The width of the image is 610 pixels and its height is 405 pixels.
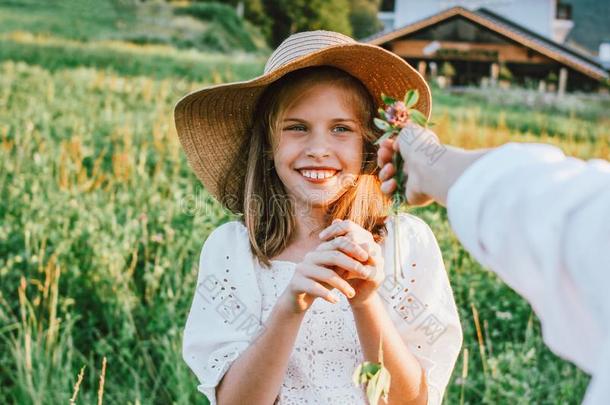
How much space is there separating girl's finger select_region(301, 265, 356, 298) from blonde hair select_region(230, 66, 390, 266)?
440 millimetres

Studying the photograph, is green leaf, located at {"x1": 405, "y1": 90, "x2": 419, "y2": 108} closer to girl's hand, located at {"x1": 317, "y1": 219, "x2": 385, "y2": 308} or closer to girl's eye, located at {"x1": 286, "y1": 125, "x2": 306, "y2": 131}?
girl's hand, located at {"x1": 317, "y1": 219, "x2": 385, "y2": 308}

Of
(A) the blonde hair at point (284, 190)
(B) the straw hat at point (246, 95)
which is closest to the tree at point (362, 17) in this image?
(B) the straw hat at point (246, 95)

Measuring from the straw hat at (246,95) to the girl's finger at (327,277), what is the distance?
21.5 inches

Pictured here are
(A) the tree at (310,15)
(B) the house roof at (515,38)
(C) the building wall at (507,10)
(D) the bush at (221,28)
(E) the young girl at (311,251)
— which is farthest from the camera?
(C) the building wall at (507,10)

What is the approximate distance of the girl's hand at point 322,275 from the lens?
129 cm

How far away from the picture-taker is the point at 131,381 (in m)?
2.58

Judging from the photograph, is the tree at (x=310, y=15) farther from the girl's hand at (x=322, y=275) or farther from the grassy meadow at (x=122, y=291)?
the girl's hand at (x=322, y=275)

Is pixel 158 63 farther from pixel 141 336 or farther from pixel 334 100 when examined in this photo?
pixel 334 100

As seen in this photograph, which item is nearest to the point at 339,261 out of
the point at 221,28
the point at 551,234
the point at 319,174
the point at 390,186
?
the point at 390,186

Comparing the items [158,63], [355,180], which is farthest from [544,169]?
[158,63]

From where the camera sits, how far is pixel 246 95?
1890 millimetres

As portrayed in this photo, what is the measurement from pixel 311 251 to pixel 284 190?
0.33 metres

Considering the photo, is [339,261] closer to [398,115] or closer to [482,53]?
[398,115]

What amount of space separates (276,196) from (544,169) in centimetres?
122
